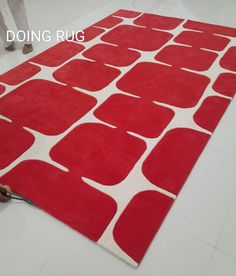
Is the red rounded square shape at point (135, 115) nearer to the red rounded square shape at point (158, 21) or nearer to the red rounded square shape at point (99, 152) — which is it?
the red rounded square shape at point (99, 152)

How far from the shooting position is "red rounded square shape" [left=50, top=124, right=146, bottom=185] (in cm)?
144

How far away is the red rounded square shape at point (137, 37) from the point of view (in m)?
2.48

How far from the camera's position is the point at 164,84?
203cm

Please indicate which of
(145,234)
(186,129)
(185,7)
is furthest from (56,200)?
(185,7)

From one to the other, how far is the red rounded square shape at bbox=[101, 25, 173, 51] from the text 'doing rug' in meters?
0.02

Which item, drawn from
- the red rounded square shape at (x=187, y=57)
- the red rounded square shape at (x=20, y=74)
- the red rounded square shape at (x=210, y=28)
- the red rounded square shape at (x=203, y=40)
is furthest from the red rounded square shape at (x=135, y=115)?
the red rounded square shape at (x=210, y=28)

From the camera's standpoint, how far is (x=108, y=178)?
1.42m

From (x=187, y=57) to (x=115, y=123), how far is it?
3.29 ft

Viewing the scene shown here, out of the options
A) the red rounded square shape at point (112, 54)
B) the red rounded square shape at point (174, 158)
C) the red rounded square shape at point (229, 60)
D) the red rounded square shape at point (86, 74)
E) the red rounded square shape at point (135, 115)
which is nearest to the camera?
the red rounded square shape at point (174, 158)

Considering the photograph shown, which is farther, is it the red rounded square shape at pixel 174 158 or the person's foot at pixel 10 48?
the person's foot at pixel 10 48

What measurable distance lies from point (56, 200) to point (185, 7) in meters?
2.75

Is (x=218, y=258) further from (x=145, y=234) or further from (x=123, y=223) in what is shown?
(x=123, y=223)

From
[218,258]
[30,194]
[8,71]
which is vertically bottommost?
[218,258]

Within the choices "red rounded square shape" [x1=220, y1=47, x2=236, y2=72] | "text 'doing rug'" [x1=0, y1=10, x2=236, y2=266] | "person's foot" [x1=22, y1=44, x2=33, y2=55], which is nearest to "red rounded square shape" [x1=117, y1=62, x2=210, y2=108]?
"text 'doing rug'" [x1=0, y1=10, x2=236, y2=266]
